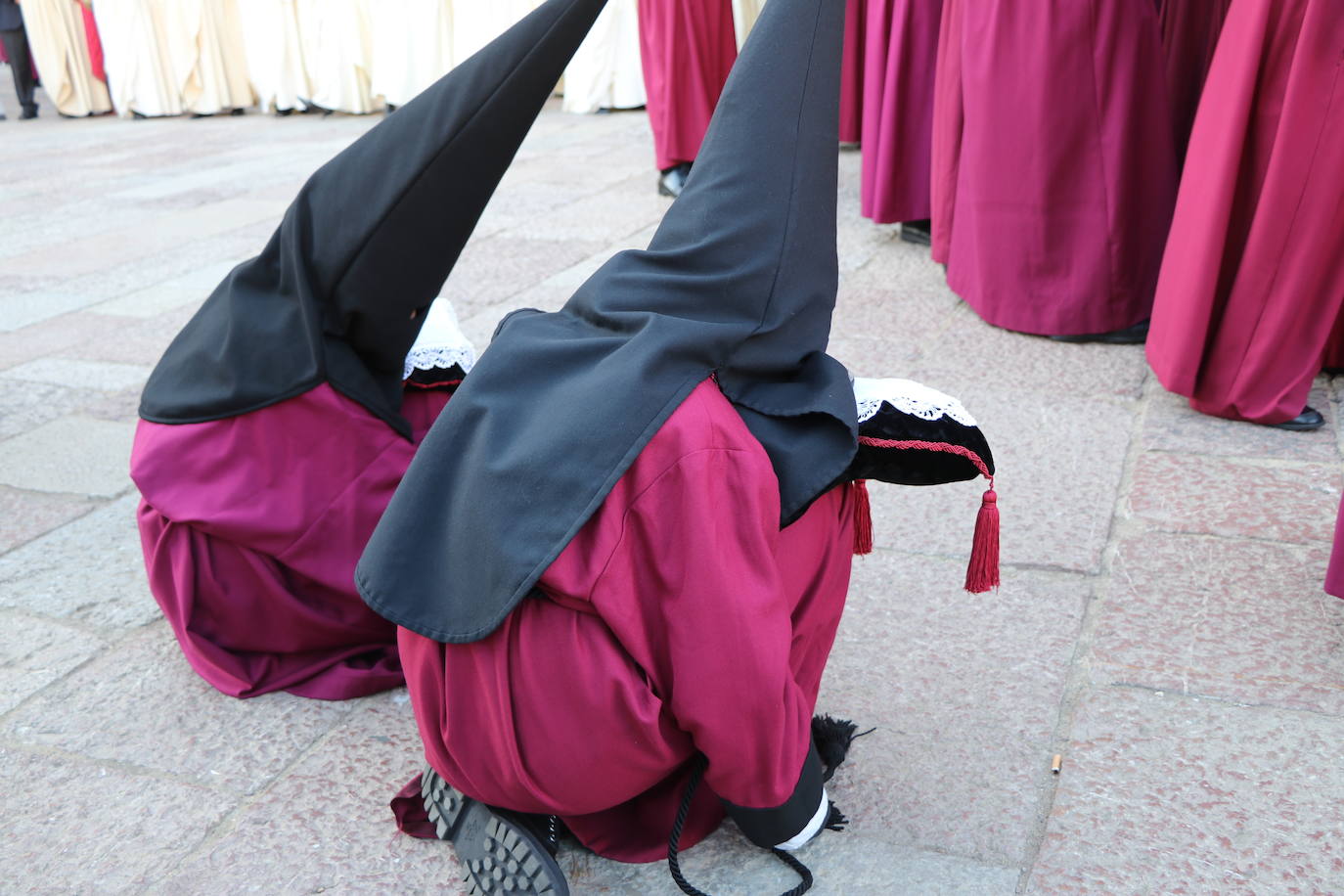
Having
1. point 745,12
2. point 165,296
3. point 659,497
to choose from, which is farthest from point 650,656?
point 745,12

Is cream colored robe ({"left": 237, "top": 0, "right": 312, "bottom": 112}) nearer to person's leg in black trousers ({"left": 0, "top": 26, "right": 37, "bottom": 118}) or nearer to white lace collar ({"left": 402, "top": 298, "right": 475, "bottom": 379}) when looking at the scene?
person's leg in black trousers ({"left": 0, "top": 26, "right": 37, "bottom": 118})

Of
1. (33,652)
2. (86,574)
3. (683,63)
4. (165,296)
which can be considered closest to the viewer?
(33,652)

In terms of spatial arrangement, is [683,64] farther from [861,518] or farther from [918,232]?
[861,518]

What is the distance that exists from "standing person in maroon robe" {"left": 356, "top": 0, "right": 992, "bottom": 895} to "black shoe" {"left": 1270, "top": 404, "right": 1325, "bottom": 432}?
1.91 meters

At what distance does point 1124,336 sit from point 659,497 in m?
2.86

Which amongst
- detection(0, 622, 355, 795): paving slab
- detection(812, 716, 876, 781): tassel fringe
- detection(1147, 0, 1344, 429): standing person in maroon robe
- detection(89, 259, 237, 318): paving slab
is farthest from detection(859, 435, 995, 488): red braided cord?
detection(89, 259, 237, 318): paving slab

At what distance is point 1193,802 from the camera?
6.29ft

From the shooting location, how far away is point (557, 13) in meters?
1.80

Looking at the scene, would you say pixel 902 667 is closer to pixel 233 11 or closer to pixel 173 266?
pixel 173 266

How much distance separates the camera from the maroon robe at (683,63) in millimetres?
6004

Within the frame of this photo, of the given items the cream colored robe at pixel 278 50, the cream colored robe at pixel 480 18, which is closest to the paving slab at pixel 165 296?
the cream colored robe at pixel 480 18

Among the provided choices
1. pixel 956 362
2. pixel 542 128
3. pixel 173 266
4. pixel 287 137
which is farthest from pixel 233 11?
pixel 956 362

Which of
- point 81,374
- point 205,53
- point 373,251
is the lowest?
point 205,53

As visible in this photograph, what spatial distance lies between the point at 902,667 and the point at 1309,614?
83cm
